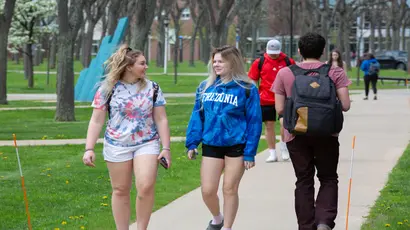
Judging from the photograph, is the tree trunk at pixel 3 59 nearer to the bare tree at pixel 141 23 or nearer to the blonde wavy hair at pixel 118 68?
the bare tree at pixel 141 23

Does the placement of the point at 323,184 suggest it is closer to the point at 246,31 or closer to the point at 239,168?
the point at 239,168

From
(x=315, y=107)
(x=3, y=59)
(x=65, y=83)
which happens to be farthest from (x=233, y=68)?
(x=3, y=59)

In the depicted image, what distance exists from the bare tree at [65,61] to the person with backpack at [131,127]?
50.6ft

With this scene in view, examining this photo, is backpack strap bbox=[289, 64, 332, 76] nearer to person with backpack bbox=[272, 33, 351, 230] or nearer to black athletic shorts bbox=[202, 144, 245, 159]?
person with backpack bbox=[272, 33, 351, 230]

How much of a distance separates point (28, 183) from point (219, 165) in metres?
4.32

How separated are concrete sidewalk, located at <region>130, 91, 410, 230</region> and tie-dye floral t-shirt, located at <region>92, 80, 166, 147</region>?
1403mm

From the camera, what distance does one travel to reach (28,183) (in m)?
11.6

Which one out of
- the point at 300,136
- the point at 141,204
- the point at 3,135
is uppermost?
the point at 300,136

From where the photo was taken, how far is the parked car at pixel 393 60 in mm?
67562

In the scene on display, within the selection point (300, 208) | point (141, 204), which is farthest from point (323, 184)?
A: point (141, 204)

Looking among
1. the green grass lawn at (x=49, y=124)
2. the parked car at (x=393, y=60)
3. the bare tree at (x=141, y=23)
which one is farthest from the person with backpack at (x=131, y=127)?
the parked car at (x=393, y=60)

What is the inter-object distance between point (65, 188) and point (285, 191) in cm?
245

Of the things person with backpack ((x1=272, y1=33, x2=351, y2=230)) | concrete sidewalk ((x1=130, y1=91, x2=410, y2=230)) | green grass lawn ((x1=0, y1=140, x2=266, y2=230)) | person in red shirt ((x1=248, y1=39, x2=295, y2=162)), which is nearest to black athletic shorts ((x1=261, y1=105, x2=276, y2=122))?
person in red shirt ((x1=248, y1=39, x2=295, y2=162))

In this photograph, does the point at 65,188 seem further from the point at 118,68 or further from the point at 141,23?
the point at 141,23
